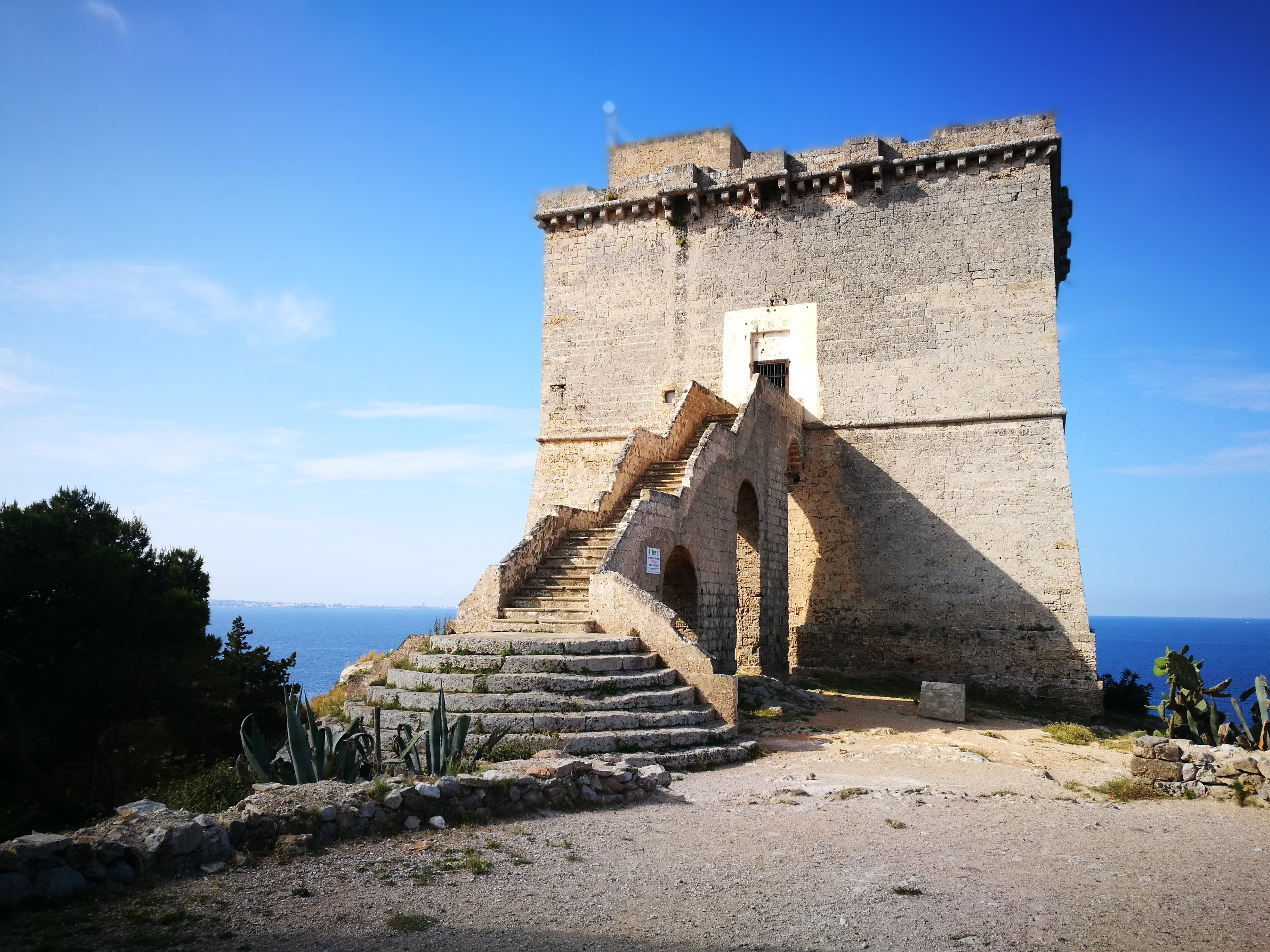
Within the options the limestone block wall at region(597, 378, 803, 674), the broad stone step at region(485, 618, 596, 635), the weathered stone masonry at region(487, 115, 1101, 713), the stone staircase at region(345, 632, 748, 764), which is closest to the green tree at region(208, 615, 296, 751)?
the broad stone step at region(485, 618, 596, 635)

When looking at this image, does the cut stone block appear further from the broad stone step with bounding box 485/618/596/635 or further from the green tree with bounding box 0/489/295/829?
the green tree with bounding box 0/489/295/829

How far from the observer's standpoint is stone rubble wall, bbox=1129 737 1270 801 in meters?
7.73

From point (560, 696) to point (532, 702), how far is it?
0.29m

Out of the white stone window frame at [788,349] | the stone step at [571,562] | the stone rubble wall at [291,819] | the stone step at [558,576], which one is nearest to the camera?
the stone rubble wall at [291,819]

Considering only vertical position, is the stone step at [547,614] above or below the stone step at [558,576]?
below

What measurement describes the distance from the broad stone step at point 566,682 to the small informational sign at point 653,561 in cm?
291

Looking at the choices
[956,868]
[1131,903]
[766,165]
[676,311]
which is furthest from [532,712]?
[766,165]

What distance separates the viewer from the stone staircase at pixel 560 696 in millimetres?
8617

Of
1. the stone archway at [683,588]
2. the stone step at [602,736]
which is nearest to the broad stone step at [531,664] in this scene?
the stone step at [602,736]

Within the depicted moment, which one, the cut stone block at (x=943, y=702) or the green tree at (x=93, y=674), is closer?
the green tree at (x=93, y=674)

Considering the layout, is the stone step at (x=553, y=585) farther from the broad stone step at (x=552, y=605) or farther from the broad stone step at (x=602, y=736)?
the broad stone step at (x=602, y=736)

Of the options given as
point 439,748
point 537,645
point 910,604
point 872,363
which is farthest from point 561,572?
point 872,363

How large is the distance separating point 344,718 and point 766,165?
1460cm

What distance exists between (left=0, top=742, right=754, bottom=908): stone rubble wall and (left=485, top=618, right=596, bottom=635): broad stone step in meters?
2.88
